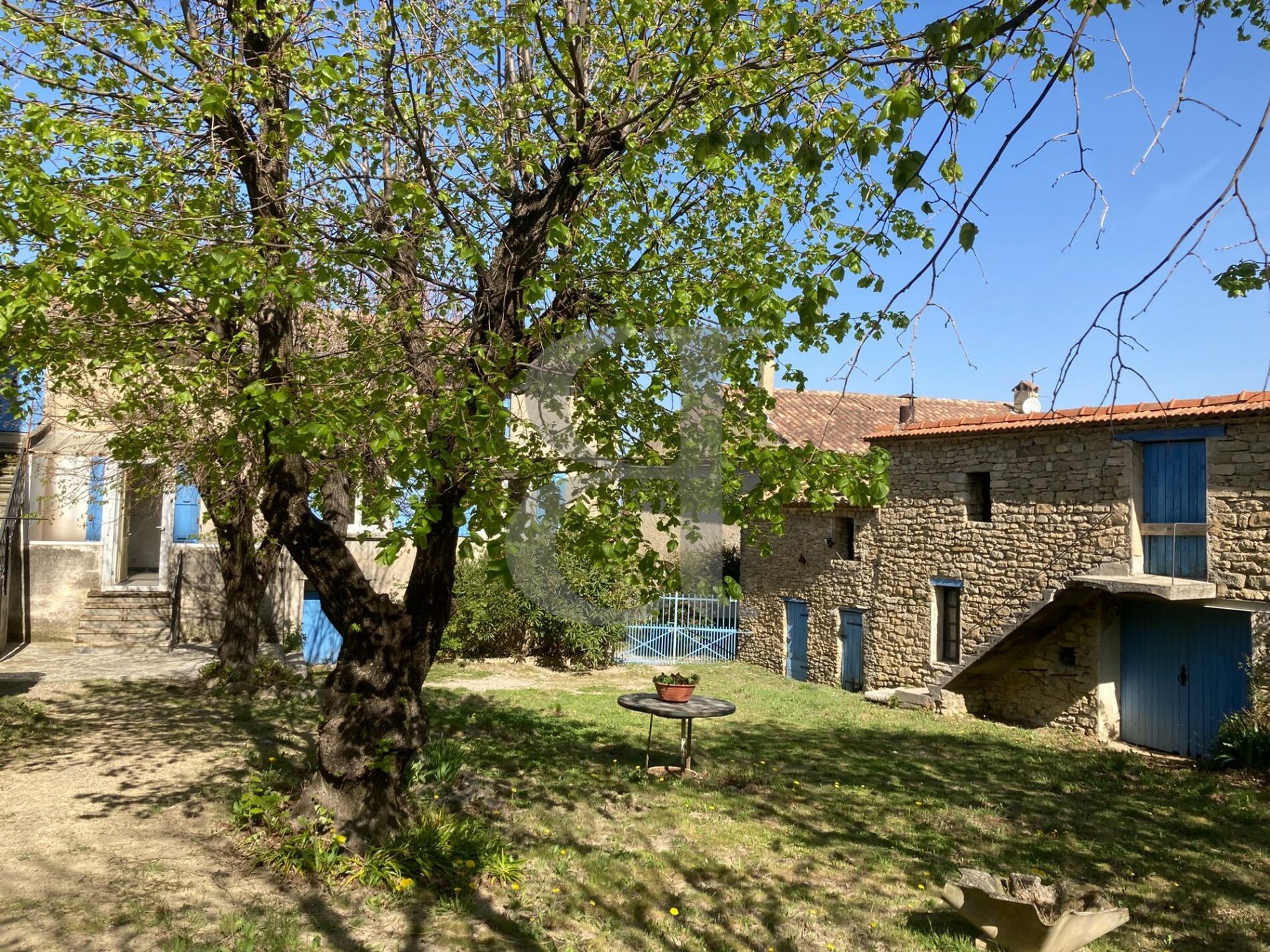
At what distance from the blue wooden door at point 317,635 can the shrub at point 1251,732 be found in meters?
15.0

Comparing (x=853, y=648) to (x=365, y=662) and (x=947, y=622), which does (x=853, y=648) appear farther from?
(x=365, y=662)

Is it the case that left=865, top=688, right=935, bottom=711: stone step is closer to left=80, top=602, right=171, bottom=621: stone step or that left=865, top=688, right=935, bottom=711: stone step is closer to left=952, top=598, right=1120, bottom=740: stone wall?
left=952, top=598, right=1120, bottom=740: stone wall

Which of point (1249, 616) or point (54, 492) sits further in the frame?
point (54, 492)

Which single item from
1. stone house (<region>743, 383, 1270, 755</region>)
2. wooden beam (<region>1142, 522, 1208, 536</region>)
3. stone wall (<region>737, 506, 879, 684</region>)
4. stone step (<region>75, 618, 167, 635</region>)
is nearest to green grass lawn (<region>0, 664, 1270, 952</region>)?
stone house (<region>743, 383, 1270, 755</region>)

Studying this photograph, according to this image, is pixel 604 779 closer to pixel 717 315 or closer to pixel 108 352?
pixel 717 315

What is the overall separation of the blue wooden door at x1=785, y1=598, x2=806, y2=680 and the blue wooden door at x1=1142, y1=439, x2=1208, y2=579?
788cm

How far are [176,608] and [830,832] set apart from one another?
13202mm

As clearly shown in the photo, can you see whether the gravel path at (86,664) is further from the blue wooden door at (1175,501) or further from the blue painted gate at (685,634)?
the blue wooden door at (1175,501)

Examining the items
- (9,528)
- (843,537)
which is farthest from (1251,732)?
→ (9,528)

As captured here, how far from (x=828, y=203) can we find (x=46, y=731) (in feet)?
30.8

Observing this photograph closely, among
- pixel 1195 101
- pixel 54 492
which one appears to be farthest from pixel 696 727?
pixel 54 492

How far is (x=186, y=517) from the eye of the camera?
57.0 feet

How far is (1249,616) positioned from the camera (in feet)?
38.9

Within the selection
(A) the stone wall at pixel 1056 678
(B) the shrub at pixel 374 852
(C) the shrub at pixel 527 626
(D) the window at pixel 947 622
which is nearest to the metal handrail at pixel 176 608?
(C) the shrub at pixel 527 626
